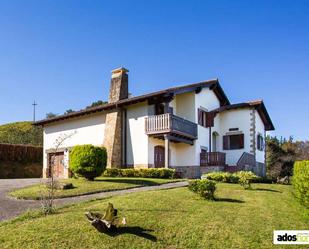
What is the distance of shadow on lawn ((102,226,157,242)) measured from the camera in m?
9.28

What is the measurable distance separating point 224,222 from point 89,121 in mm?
21178

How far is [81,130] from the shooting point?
30.5m

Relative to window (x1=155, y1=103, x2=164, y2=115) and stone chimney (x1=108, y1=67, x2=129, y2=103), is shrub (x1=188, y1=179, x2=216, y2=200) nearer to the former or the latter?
window (x1=155, y1=103, x2=164, y2=115)

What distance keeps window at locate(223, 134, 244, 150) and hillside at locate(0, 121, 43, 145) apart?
25913 millimetres

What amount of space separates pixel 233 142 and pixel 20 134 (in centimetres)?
2910

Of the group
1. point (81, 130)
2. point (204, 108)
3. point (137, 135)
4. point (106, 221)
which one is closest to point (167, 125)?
point (137, 135)

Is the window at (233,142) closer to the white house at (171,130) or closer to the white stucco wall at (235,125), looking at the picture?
the white house at (171,130)

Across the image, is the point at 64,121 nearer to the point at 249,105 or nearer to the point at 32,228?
the point at 249,105

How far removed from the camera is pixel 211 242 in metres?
9.16

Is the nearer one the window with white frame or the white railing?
the white railing

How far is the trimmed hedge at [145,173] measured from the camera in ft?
78.0

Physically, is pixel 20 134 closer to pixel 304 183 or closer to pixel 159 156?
pixel 159 156

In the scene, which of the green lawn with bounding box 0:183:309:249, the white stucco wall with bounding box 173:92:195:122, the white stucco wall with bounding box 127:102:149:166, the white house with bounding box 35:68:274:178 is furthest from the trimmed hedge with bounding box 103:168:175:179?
the green lawn with bounding box 0:183:309:249

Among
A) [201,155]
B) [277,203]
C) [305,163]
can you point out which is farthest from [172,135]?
[305,163]
